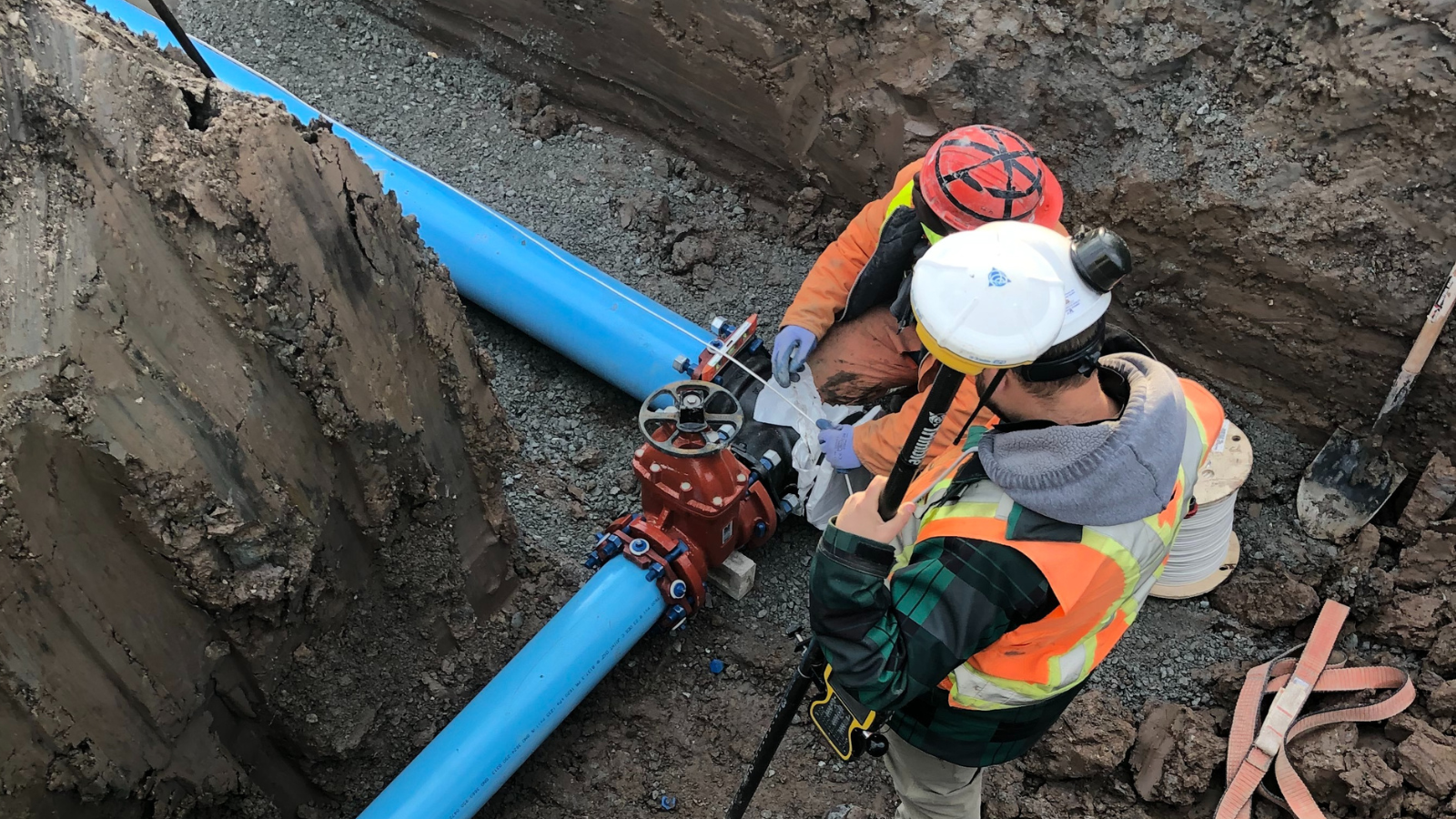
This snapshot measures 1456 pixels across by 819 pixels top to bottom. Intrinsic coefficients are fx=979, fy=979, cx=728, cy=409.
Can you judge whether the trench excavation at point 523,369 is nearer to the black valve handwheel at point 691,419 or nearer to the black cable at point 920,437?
the black valve handwheel at point 691,419

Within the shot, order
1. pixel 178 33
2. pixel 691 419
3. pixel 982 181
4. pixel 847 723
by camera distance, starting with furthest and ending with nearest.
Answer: pixel 691 419 → pixel 982 181 → pixel 178 33 → pixel 847 723

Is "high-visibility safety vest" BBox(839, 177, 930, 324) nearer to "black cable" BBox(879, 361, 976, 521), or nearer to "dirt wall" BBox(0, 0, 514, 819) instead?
"black cable" BBox(879, 361, 976, 521)

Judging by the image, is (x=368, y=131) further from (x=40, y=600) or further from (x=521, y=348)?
(x=40, y=600)

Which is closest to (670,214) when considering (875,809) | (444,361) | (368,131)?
(368,131)

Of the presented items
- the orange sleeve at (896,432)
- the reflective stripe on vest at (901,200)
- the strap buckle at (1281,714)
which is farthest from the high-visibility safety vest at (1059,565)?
the strap buckle at (1281,714)

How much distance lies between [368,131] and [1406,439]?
477 cm

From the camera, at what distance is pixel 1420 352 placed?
338cm

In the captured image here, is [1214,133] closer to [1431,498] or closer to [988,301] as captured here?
[1431,498]

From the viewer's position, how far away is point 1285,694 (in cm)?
303

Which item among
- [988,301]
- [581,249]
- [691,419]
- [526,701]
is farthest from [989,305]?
[581,249]

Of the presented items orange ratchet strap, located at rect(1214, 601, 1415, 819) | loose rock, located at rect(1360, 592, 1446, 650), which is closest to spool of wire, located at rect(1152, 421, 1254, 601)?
orange ratchet strap, located at rect(1214, 601, 1415, 819)

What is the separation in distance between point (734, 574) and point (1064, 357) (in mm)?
1872

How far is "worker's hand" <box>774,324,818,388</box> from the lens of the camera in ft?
10.7

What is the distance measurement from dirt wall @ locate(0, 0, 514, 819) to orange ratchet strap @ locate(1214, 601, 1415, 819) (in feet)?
8.37
